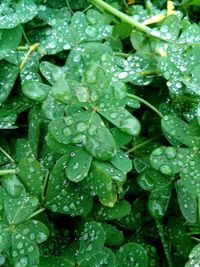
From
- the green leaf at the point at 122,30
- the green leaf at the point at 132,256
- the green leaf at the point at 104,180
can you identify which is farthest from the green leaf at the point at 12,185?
the green leaf at the point at 122,30

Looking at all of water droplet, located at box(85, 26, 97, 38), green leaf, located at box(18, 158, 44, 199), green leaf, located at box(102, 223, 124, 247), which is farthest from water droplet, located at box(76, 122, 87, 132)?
water droplet, located at box(85, 26, 97, 38)

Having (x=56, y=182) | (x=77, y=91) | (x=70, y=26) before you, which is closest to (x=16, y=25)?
(x=70, y=26)

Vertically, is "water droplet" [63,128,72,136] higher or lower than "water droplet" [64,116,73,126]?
lower

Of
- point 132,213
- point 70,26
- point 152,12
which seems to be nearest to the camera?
point 132,213

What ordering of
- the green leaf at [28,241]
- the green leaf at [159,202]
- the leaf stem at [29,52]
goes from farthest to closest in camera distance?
the leaf stem at [29,52], the green leaf at [159,202], the green leaf at [28,241]

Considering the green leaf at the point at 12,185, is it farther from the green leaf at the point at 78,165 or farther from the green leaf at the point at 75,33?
the green leaf at the point at 75,33

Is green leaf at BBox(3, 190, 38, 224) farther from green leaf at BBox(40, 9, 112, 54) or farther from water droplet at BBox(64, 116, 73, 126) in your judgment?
green leaf at BBox(40, 9, 112, 54)

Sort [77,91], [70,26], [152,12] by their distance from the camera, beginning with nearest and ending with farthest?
[77,91], [70,26], [152,12]

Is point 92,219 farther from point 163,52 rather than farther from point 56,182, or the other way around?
point 163,52

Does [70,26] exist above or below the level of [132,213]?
above
